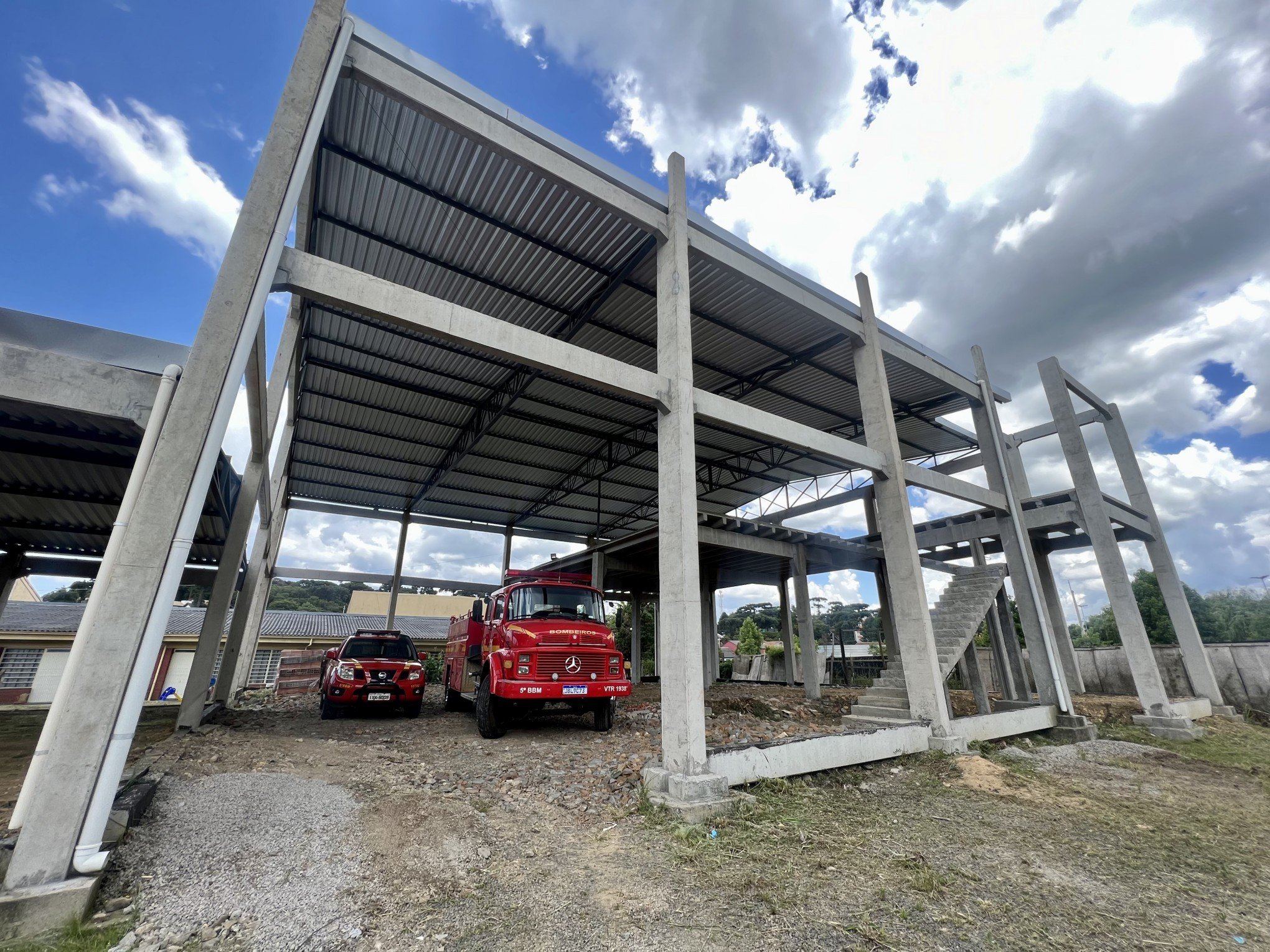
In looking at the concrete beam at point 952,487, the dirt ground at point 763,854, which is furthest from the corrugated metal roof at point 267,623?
the concrete beam at point 952,487

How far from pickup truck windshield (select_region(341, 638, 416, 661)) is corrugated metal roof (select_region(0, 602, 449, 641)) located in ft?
26.0

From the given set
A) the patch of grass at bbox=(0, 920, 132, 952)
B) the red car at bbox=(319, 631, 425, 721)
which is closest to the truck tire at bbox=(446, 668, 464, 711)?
the red car at bbox=(319, 631, 425, 721)

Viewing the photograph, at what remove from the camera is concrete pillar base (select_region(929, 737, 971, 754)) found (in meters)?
7.50

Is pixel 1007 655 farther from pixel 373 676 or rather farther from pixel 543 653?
pixel 373 676

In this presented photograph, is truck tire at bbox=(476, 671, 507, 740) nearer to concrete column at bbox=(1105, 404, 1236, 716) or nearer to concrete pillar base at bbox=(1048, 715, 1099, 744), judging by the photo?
concrete pillar base at bbox=(1048, 715, 1099, 744)

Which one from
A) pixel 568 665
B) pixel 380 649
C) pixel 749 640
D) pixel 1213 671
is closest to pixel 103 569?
pixel 568 665

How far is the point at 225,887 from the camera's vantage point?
318 centimetres

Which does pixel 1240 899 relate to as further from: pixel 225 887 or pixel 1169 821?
pixel 225 887

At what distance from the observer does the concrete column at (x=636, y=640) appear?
736 inches

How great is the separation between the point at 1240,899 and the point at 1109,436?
14157mm

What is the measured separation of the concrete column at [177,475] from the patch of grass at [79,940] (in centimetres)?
32

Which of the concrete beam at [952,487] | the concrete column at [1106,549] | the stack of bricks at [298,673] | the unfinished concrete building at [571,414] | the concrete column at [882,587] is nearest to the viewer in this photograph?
the unfinished concrete building at [571,414]

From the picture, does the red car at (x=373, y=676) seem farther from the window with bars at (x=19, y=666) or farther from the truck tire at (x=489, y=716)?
the window with bars at (x=19, y=666)

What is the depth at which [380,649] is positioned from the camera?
11.0 metres
